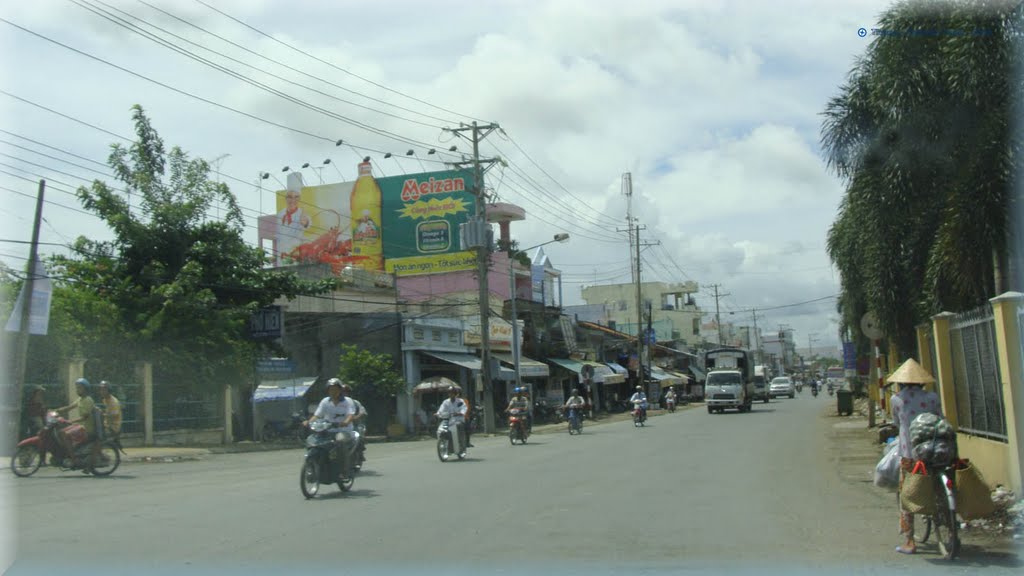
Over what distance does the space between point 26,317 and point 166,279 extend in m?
7.07

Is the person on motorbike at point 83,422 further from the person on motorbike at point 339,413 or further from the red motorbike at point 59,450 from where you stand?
the person on motorbike at point 339,413

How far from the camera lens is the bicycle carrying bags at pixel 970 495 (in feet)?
26.1

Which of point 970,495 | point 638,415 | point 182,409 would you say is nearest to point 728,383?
point 638,415

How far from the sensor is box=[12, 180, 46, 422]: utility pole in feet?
70.6

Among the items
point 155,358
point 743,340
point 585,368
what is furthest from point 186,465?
point 743,340

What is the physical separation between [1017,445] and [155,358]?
931 inches

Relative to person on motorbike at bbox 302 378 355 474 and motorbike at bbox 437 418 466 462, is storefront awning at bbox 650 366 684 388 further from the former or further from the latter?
person on motorbike at bbox 302 378 355 474

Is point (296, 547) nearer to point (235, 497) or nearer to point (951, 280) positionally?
point (235, 497)

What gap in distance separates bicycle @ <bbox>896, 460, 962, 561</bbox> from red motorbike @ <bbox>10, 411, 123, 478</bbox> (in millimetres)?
13795

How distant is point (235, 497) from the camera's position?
12898 millimetres

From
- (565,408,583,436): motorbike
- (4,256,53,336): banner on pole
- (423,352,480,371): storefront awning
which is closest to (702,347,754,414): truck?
(423,352,480,371): storefront awning

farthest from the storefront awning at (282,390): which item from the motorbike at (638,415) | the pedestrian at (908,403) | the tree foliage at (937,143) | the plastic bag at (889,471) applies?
the plastic bag at (889,471)

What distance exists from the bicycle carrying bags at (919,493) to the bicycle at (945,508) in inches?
1.2

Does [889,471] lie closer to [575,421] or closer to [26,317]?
[26,317]
